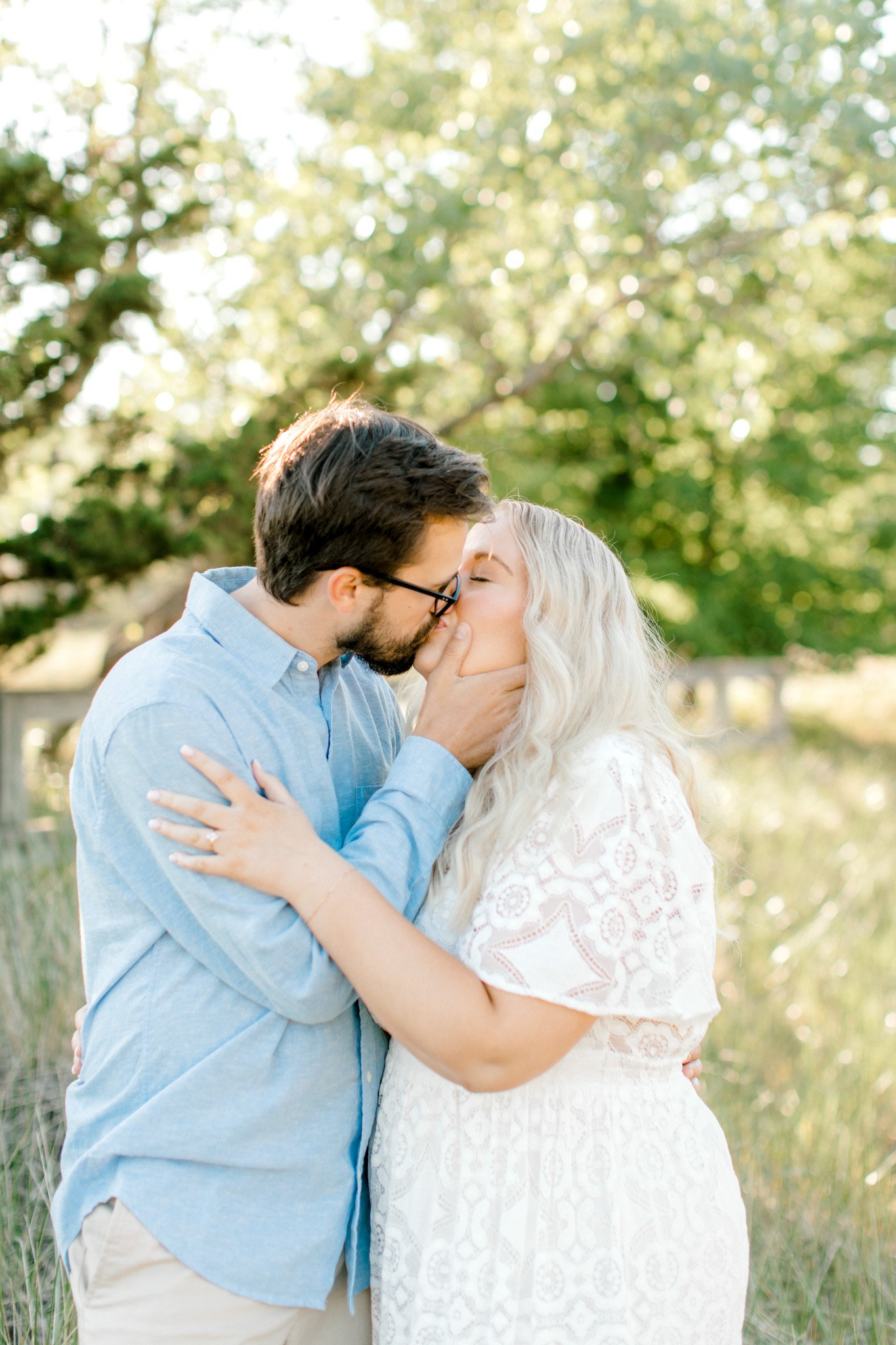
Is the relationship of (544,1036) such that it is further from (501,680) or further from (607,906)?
(501,680)

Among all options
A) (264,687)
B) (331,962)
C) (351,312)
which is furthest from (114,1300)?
(351,312)

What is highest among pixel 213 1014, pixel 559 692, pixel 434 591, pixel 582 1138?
pixel 434 591

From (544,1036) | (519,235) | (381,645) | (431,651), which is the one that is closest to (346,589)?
(381,645)

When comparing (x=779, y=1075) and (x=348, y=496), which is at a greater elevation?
(x=348, y=496)

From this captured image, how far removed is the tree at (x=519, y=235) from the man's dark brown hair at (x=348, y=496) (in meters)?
4.50

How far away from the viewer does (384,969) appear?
5.88ft

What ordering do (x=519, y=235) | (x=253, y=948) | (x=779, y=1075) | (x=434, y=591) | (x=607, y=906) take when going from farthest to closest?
(x=519, y=235)
(x=779, y=1075)
(x=434, y=591)
(x=607, y=906)
(x=253, y=948)

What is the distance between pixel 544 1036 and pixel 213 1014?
553 millimetres

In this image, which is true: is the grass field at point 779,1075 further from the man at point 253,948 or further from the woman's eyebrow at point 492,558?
the man at point 253,948

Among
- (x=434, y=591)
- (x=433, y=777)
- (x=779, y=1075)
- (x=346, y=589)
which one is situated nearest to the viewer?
(x=433, y=777)

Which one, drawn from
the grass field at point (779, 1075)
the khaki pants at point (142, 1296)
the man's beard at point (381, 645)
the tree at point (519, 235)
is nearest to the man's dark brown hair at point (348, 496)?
the man's beard at point (381, 645)

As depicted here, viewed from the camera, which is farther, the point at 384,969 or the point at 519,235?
the point at 519,235

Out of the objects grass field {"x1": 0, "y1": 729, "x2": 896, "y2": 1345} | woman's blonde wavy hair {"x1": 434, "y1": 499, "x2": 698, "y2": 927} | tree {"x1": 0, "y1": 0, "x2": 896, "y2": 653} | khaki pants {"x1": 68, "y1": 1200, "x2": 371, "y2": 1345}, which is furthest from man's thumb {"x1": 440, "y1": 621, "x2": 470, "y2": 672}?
tree {"x1": 0, "y1": 0, "x2": 896, "y2": 653}

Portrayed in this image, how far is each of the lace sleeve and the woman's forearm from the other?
8cm
